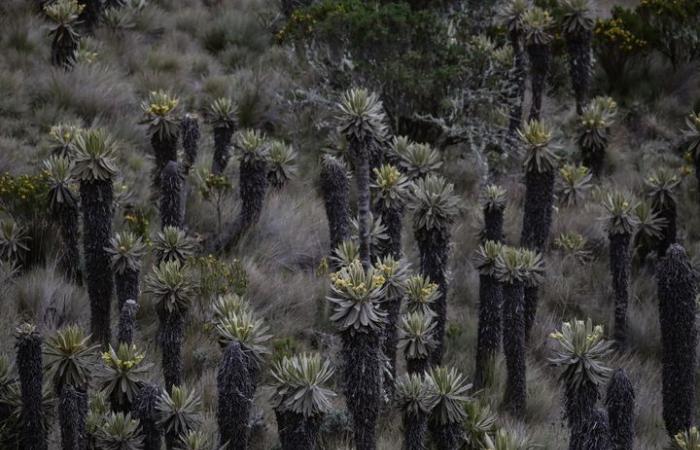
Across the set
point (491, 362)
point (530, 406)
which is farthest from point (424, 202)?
point (530, 406)

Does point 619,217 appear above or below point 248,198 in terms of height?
above

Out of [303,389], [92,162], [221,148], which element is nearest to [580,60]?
[221,148]

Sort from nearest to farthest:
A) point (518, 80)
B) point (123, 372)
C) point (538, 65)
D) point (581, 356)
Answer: point (123, 372)
point (581, 356)
point (538, 65)
point (518, 80)

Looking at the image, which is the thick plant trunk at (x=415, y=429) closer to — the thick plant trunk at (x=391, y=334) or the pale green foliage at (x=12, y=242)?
the thick plant trunk at (x=391, y=334)

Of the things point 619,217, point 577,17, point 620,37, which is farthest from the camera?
point 620,37

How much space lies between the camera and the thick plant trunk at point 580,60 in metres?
10.3

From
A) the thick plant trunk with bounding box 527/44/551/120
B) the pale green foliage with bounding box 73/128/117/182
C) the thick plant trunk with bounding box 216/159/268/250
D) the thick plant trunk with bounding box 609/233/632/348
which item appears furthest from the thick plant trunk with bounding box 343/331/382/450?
the thick plant trunk with bounding box 527/44/551/120

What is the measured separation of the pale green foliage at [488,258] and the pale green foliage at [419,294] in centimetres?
61

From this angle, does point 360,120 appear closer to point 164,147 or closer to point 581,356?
point 581,356

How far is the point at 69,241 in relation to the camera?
6.69 meters

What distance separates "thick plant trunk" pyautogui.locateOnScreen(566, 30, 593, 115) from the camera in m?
10.3

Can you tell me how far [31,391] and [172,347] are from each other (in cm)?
99

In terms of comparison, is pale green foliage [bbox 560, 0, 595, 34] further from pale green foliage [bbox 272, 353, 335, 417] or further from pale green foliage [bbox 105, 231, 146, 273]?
pale green foliage [bbox 272, 353, 335, 417]

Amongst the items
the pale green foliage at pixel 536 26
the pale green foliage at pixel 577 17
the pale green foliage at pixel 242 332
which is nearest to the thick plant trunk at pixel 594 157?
the pale green foliage at pixel 536 26
